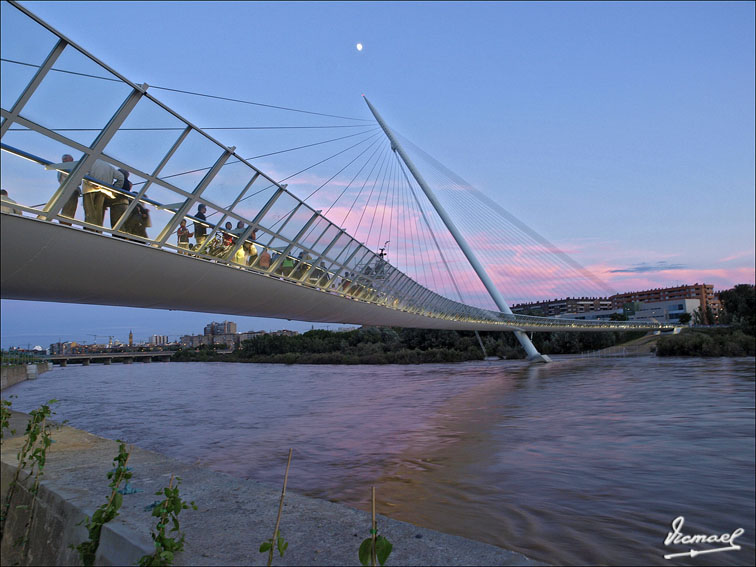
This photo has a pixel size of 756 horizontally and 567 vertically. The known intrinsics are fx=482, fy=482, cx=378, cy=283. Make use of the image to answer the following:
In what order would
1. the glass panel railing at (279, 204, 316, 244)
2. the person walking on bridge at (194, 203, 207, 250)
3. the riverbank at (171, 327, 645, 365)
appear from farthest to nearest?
1. the riverbank at (171, 327, 645, 365)
2. the glass panel railing at (279, 204, 316, 244)
3. the person walking on bridge at (194, 203, 207, 250)

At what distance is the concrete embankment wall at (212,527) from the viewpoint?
351 cm

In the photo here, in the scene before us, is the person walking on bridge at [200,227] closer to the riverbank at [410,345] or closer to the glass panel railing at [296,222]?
the glass panel railing at [296,222]

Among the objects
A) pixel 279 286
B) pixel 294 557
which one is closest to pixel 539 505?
pixel 294 557

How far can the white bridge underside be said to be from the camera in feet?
18.1

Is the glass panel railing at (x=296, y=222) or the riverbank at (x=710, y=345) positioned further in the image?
the riverbank at (x=710, y=345)

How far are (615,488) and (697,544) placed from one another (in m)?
1.81

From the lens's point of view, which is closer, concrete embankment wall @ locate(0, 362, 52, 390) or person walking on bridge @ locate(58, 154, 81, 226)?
person walking on bridge @ locate(58, 154, 81, 226)

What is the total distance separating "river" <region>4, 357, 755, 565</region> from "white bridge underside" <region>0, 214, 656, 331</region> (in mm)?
3349

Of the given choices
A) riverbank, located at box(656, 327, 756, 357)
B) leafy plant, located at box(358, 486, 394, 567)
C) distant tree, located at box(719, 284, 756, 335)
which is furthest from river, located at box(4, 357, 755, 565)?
distant tree, located at box(719, 284, 756, 335)

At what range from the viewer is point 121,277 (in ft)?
23.3

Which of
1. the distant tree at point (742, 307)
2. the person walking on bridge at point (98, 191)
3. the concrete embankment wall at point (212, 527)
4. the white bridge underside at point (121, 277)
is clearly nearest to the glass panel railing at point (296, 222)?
the white bridge underside at point (121, 277)

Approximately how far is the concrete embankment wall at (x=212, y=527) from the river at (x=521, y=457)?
1.74m

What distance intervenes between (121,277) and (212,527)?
434cm

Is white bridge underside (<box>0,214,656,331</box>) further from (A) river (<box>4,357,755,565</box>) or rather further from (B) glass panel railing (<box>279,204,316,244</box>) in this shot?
(A) river (<box>4,357,755,565</box>)
